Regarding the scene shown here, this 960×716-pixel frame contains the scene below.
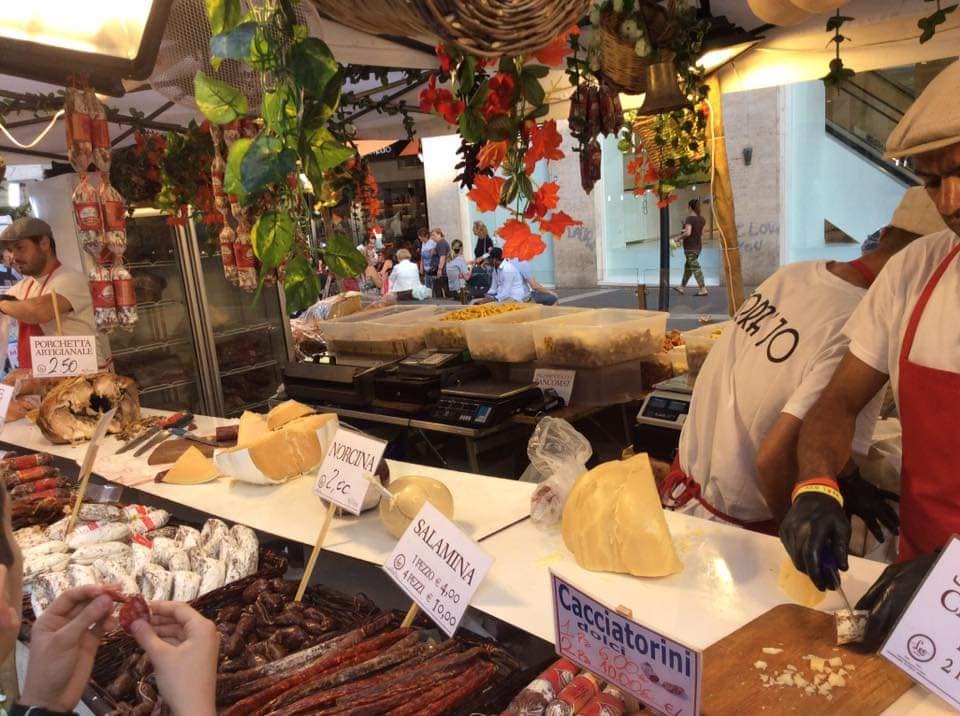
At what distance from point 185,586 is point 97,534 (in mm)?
447

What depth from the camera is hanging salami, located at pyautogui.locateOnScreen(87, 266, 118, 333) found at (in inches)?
110

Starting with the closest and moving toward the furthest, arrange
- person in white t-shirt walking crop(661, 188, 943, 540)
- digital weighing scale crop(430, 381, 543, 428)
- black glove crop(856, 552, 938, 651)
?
black glove crop(856, 552, 938, 651) < person in white t-shirt walking crop(661, 188, 943, 540) < digital weighing scale crop(430, 381, 543, 428)

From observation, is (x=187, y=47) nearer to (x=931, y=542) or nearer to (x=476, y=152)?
(x=476, y=152)

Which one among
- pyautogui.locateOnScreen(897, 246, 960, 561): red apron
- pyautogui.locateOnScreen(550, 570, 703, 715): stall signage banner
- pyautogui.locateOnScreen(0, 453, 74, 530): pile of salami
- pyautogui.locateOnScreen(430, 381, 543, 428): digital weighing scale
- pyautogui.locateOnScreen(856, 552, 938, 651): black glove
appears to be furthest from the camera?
pyautogui.locateOnScreen(430, 381, 543, 428): digital weighing scale

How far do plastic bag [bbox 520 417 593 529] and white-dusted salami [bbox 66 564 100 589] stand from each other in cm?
108

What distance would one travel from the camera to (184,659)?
1.04 m

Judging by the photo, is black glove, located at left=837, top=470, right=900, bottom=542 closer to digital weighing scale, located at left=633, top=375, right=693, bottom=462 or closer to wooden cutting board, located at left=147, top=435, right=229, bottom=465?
digital weighing scale, located at left=633, top=375, right=693, bottom=462

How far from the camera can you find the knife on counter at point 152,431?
2980mm

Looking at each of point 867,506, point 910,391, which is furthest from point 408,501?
point 867,506

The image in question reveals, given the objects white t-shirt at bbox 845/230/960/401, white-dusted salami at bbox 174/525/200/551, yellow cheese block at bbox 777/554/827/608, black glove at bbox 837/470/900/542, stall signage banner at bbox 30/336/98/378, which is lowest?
black glove at bbox 837/470/900/542

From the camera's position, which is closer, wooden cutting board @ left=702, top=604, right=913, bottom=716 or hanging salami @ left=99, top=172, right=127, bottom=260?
wooden cutting board @ left=702, top=604, right=913, bottom=716

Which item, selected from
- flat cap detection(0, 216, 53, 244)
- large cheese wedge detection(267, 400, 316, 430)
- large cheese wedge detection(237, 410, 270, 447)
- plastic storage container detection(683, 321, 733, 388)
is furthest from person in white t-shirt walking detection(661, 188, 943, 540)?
flat cap detection(0, 216, 53, 244)

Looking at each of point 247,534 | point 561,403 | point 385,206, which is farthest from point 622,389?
point 385,206

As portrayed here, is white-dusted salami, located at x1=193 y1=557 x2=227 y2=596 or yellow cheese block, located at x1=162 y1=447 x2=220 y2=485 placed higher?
yellow cheese block, located at x1=162 y1=447 x2=220 y2=485
